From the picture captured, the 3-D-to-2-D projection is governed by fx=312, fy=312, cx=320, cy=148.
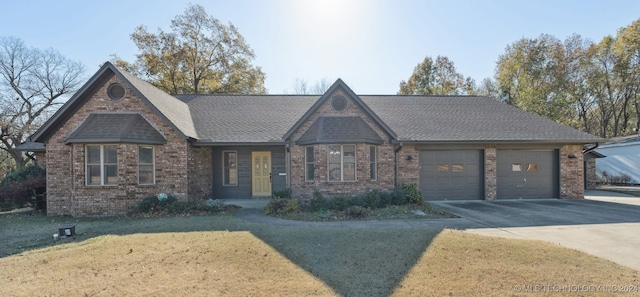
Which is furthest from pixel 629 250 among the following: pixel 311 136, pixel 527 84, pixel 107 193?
pixel 527 84

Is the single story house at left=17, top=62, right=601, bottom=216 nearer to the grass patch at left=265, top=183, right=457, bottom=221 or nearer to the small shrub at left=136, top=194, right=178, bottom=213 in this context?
the small shrub at left=136, top=194, right=178, bottom=213

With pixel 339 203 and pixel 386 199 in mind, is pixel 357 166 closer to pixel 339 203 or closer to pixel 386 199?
pixel 386 199

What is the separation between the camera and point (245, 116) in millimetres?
16141

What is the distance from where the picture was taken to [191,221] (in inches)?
382

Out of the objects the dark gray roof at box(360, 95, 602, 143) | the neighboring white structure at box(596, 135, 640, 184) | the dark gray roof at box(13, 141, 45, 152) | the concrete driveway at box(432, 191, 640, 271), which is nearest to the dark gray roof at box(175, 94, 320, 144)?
the dark gray roof at box(360, 95, 602, 143)

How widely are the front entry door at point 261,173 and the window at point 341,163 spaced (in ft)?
12.6

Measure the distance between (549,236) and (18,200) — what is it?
1813 centimetres

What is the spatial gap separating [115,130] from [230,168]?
5101 millimetres

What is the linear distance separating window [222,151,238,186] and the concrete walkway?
184cm

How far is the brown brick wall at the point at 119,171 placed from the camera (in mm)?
11328

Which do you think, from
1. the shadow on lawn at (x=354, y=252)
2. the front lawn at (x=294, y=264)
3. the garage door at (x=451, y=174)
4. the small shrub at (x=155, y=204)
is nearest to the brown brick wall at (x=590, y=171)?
the garage door at (x=451, y=174)

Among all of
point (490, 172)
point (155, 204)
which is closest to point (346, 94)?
point (490, 172)

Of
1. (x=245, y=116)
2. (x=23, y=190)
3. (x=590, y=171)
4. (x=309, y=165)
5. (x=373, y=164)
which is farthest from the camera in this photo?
(x=590, y=171)

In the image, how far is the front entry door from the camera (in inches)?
593
